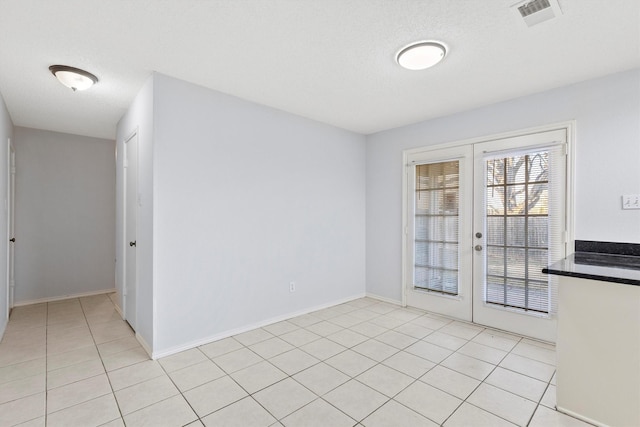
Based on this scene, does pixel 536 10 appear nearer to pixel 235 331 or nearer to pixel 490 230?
pixel 490 230

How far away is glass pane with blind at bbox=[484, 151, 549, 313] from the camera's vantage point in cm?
299

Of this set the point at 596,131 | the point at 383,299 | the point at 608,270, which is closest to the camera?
the point at 608,270

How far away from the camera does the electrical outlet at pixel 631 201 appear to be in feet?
8.10

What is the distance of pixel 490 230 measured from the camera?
334 cm

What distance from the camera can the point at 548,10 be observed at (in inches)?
70.7

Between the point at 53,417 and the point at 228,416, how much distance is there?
1.07 metres

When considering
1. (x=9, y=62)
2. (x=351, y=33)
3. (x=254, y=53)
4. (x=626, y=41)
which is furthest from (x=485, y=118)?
(x=9, y=62)

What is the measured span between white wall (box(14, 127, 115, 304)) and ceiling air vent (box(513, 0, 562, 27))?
553 centimetres

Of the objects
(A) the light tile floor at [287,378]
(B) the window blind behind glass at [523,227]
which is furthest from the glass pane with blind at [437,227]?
(A) the light tile floor at [287,378]

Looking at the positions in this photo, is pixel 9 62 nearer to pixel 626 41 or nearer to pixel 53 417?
pixel 53 417

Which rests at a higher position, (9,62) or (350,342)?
(9,62)

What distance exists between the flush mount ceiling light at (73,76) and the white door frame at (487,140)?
11.6ft

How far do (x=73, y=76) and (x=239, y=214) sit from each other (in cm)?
181

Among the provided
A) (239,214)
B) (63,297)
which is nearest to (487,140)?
(239,214)
